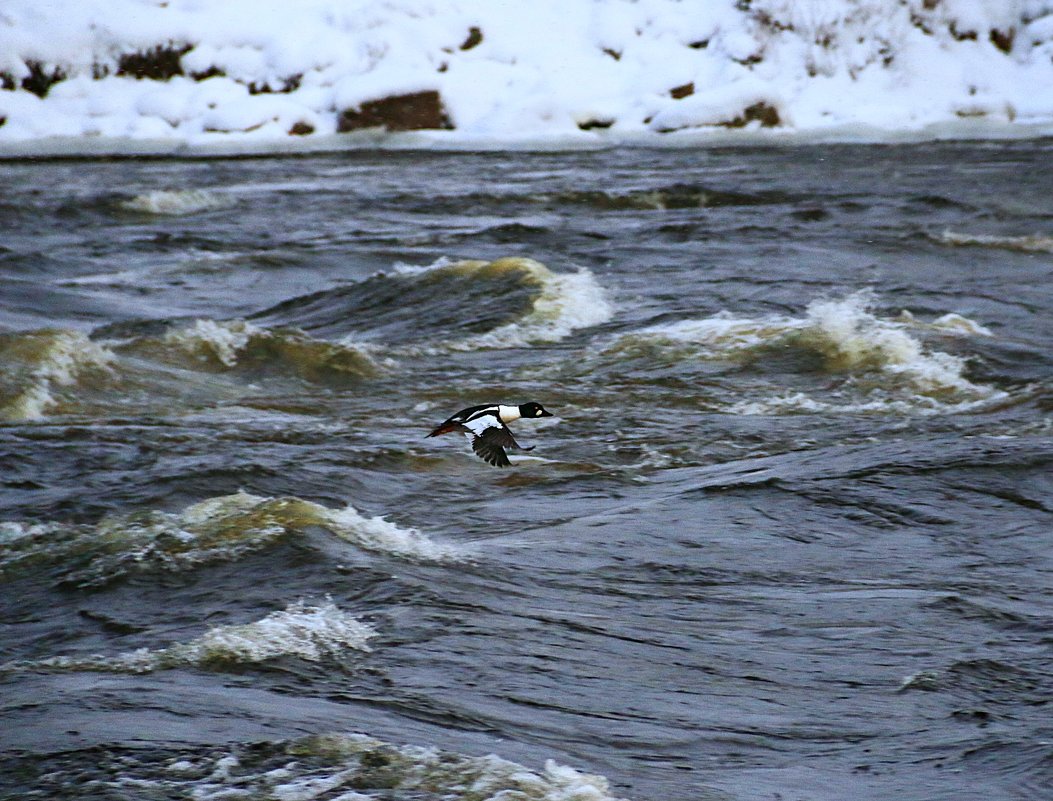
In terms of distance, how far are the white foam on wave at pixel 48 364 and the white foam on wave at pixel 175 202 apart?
26.3ft

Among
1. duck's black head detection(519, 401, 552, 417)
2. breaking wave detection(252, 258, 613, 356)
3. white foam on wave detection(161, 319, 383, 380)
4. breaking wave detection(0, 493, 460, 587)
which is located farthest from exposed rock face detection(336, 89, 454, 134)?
breaking wave detection(0, 493, 460, 587)

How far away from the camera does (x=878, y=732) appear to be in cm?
397

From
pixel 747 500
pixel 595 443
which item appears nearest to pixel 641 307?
pixel 595 443

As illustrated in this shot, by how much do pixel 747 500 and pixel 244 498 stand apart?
74.4 inches

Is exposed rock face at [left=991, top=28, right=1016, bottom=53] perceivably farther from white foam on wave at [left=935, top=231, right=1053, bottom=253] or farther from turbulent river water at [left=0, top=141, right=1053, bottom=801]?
turbulent river water at [left=0, top=141, right=1053, bottom=801]

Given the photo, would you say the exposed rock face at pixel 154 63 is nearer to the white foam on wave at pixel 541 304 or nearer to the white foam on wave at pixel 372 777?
the white foam on wave at pixel 541 304

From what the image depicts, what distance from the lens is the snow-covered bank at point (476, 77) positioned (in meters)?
23.9

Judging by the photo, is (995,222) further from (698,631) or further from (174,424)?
(698,631)

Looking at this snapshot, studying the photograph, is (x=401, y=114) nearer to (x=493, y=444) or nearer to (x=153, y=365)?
(x=153, y=365)

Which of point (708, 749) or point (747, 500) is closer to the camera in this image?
point (708, 749)

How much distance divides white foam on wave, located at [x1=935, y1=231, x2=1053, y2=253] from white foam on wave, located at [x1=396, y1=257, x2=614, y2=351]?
127 inches

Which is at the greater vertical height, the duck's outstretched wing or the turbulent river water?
the duck's outstretched wing

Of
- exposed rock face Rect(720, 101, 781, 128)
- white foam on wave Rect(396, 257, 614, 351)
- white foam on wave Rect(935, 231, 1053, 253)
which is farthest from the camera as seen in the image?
exposed rock face Rect(720, 101, 781, 128)

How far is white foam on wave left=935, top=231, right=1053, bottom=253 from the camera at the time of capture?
1282 cm
